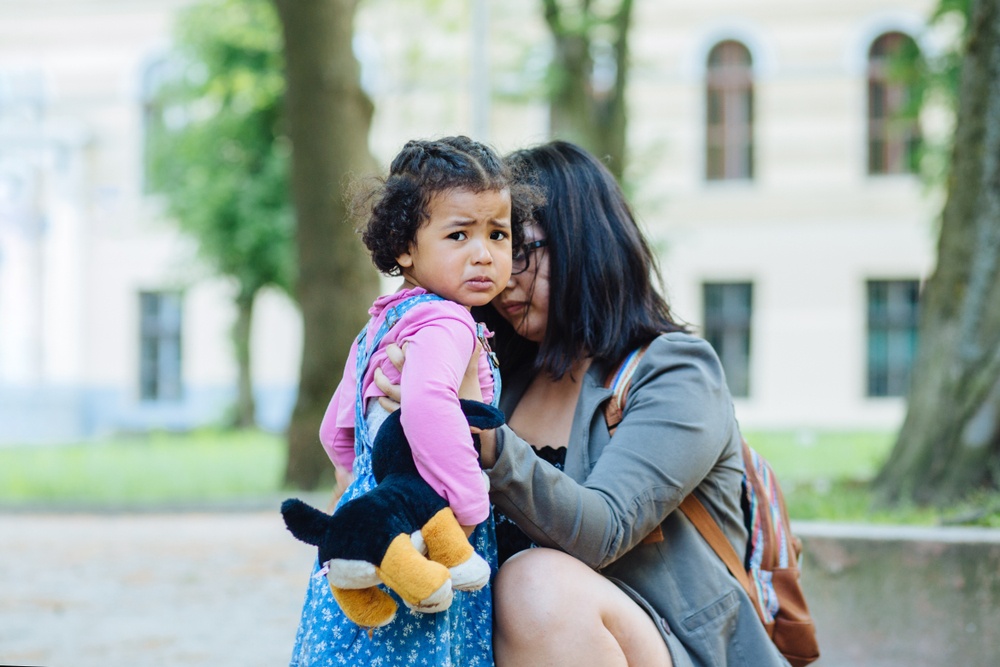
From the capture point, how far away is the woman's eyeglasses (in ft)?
8.72

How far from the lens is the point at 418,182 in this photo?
2.31 metres

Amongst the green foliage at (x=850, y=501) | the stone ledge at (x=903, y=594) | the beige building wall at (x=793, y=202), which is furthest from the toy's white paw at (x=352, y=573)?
the beige building wall at (x=793, y=202)

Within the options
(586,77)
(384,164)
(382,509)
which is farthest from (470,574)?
(586,77)

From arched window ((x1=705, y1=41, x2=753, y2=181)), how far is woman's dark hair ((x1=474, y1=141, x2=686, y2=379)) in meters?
21.3

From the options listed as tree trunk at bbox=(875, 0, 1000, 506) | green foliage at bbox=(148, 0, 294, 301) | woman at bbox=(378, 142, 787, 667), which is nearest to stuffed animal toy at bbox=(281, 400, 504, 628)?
woman at bbox=(378, 142, 787, 667)

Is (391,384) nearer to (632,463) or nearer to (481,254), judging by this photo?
(481,254)

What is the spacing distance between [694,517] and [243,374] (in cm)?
2189

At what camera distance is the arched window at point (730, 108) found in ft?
76.8

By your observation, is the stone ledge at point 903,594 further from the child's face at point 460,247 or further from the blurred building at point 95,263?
the blurred building at point 95,263

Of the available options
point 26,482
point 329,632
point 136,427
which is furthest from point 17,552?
point 136,427

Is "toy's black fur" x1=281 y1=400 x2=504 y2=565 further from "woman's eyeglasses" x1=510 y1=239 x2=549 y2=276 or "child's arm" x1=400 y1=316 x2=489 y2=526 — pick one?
"woman's eyeglasses" x1=510 y1=239 x2=549 y2=276

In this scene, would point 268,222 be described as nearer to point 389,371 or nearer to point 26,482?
point 26,482

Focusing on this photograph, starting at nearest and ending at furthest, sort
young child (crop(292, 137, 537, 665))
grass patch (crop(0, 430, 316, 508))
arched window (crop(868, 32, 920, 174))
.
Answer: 1. young child (crop(292, 137, 537, 665))
2. grass patch (crop(0, 430, 316, 508))
3. arched window (crop(868, 32, 920, 174))

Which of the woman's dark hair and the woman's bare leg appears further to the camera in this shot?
the woman's dark hair
